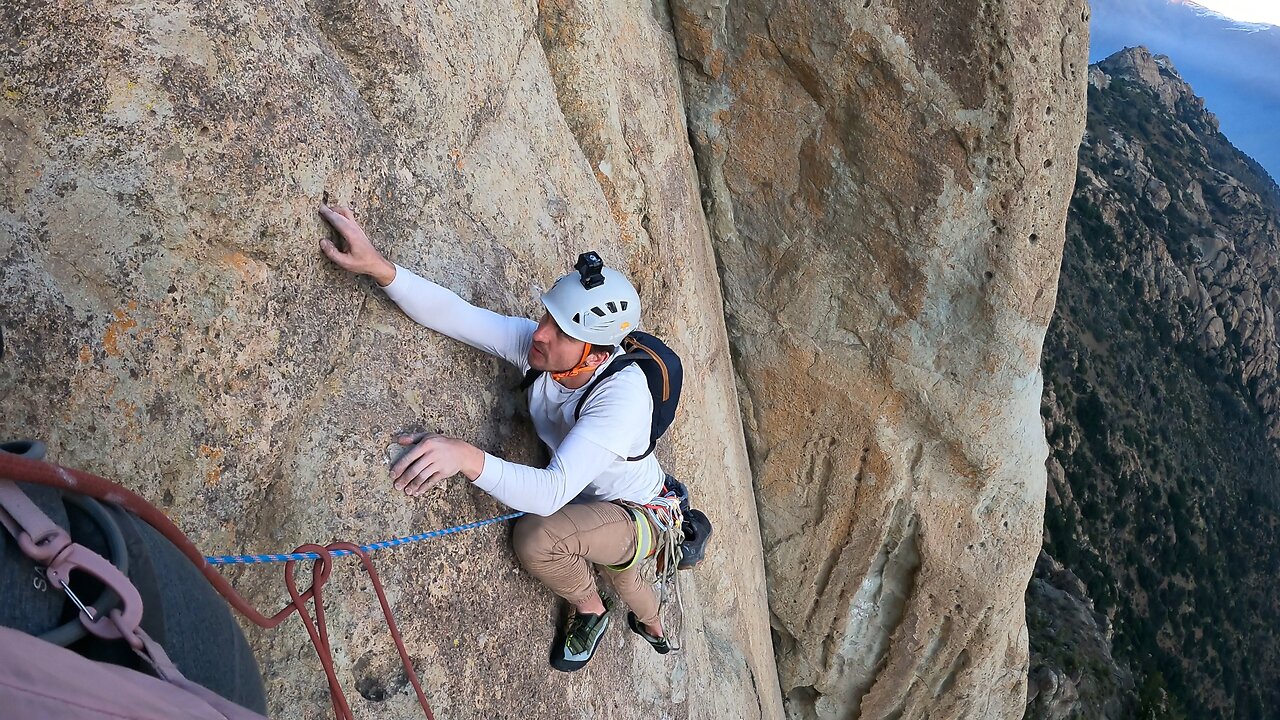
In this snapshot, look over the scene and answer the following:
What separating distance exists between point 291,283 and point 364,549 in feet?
3.07

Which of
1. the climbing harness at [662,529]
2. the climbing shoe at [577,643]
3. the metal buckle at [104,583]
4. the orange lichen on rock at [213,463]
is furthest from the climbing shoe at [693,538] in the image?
the metal buckle at [104,583]

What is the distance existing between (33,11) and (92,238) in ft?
2.18

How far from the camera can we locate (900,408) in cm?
755

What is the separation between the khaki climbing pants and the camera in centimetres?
350

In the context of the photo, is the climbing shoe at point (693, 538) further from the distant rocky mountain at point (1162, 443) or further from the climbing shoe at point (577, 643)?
the distant rocky mountain at point (1162, 443)

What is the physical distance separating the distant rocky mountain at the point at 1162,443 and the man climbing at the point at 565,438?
56.2ft

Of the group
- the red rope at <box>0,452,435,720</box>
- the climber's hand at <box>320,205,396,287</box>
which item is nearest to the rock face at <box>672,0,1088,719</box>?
the climber's hand at <box>320,205,396,287</box>

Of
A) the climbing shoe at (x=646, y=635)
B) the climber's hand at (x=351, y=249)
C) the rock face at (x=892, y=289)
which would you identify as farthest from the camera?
the rock face at (x=892, y=289)

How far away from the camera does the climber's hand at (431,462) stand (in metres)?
3.04

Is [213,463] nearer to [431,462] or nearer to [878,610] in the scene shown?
[431,462]

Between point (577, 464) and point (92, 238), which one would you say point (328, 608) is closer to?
point (577, 464)

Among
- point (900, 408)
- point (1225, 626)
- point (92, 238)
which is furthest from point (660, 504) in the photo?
point (1225, 626)

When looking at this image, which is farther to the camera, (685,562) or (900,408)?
(900,408)

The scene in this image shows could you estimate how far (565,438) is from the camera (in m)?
3.23
